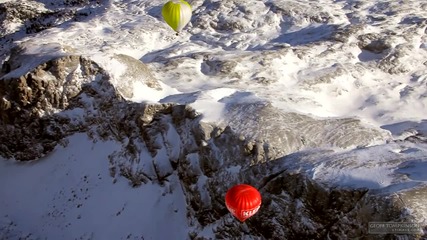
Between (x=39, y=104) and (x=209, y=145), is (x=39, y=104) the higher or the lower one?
the lower one

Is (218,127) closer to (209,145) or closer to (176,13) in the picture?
(209,145)

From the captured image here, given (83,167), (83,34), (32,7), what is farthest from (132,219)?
(32,7)

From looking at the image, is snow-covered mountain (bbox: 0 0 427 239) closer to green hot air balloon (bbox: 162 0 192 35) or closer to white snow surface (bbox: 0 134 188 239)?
white snow surface (bbox: 0 134 188 239)

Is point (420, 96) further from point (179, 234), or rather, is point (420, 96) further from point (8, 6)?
point (8, 6)

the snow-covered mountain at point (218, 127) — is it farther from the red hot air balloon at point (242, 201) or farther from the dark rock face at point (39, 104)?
the red hot air balloon at point (242, 201)

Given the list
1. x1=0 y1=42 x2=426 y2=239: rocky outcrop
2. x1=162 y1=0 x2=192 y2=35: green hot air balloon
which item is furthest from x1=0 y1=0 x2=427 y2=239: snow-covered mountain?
x1=162 y1=0 x2=192 y2=35: green hot air balloon

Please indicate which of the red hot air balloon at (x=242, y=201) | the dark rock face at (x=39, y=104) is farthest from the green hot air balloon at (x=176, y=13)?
the red hot air balloon at (x=242, y=201)

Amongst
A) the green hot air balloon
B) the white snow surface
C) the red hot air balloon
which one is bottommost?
the white snow surface

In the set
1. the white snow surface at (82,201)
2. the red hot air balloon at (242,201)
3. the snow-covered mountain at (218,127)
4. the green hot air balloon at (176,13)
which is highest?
the green hot air balloon at (176,13)

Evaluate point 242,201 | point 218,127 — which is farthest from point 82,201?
point 242,201
